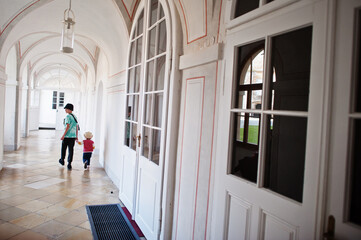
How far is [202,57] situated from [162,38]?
109cm

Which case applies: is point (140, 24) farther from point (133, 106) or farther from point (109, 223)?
point (109, 223)

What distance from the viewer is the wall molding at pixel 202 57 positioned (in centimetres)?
208

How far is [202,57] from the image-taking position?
7.43 feet

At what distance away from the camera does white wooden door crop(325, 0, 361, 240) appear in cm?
115

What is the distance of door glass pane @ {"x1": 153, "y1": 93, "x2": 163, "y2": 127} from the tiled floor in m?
1.62

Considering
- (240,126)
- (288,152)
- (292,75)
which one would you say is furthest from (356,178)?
(292,75)

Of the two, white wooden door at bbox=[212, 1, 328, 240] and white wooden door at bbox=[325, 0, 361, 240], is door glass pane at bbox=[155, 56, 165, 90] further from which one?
white wooden door at bbox=[325, 0, 361, 240]

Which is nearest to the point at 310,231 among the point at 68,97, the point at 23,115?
the point at 23,115

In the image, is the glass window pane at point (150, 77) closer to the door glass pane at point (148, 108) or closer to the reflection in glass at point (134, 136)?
the door glass pane at point (148, 108)

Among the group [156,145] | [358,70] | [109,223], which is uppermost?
[358,70]

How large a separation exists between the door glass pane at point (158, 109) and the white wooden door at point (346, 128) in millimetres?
2066

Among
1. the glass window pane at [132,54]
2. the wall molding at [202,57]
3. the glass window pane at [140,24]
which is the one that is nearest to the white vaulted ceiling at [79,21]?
the glass window pane at [132,54]

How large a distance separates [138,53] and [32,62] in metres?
9.80

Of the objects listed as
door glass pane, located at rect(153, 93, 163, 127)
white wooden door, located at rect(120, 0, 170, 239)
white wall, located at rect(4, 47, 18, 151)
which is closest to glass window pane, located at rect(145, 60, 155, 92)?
white wooden door, located at rect(120, 0, 170, 239)
